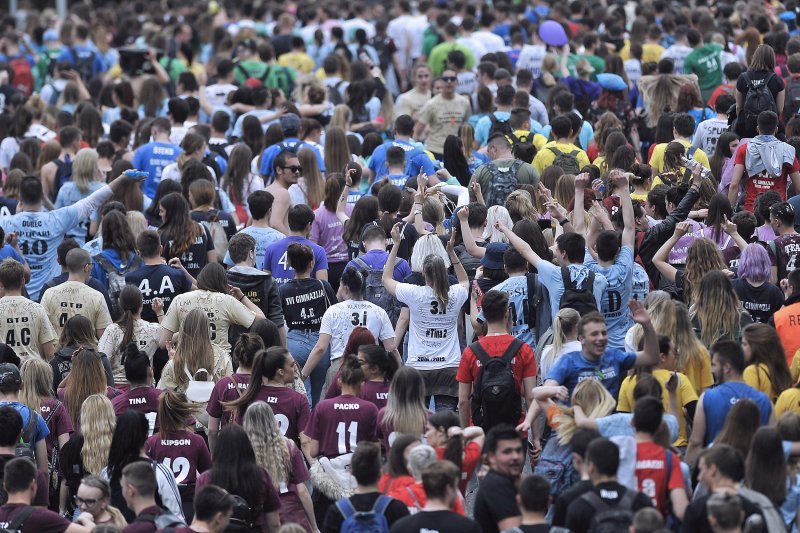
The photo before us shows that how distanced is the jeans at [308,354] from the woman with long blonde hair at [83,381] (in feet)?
5.69

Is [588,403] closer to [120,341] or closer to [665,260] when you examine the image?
[665,260]

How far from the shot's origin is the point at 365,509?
7.82 metres

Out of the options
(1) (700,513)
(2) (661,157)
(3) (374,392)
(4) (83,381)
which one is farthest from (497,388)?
(2) (661,157)

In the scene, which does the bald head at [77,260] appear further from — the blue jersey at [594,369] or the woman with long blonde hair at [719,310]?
the woman with long blonde hair at [719,310]

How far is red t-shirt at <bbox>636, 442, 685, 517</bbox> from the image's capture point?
7.82 metres

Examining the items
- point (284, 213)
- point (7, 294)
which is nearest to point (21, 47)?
point (284, 213)

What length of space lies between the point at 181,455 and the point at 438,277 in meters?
2.47

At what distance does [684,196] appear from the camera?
1221 cm

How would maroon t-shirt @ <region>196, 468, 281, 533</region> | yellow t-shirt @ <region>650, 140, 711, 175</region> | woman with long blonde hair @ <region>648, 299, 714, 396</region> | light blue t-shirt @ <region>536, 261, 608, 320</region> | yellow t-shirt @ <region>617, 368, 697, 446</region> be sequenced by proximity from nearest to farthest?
maroon t-shirt @ <region>196, 468, 281, 533</region>
yellow t-shirt @ <region>617, 368, 697, 446</region>
woman with long blonde hair @ <region>648, 299, 714, 396</region>
light blue t-shirt @ <region>536, 261, 608, 320</region>
yellow t-shirt @ <region>650, 140, 711, 175</region>

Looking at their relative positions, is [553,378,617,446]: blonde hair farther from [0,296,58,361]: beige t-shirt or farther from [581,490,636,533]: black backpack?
[0,296,58,361]: beige t-shirt

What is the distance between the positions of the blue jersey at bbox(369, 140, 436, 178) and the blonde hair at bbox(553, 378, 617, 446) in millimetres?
6242

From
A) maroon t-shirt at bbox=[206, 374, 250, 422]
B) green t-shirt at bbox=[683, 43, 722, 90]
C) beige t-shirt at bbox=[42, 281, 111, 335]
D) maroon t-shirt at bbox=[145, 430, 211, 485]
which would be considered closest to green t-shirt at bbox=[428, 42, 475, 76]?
green t-shirt at bbox=[683, 43, 722, 90]

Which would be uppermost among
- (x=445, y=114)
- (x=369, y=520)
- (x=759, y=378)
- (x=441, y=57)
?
(x=441, y=57)

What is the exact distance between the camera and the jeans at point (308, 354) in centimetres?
1112
